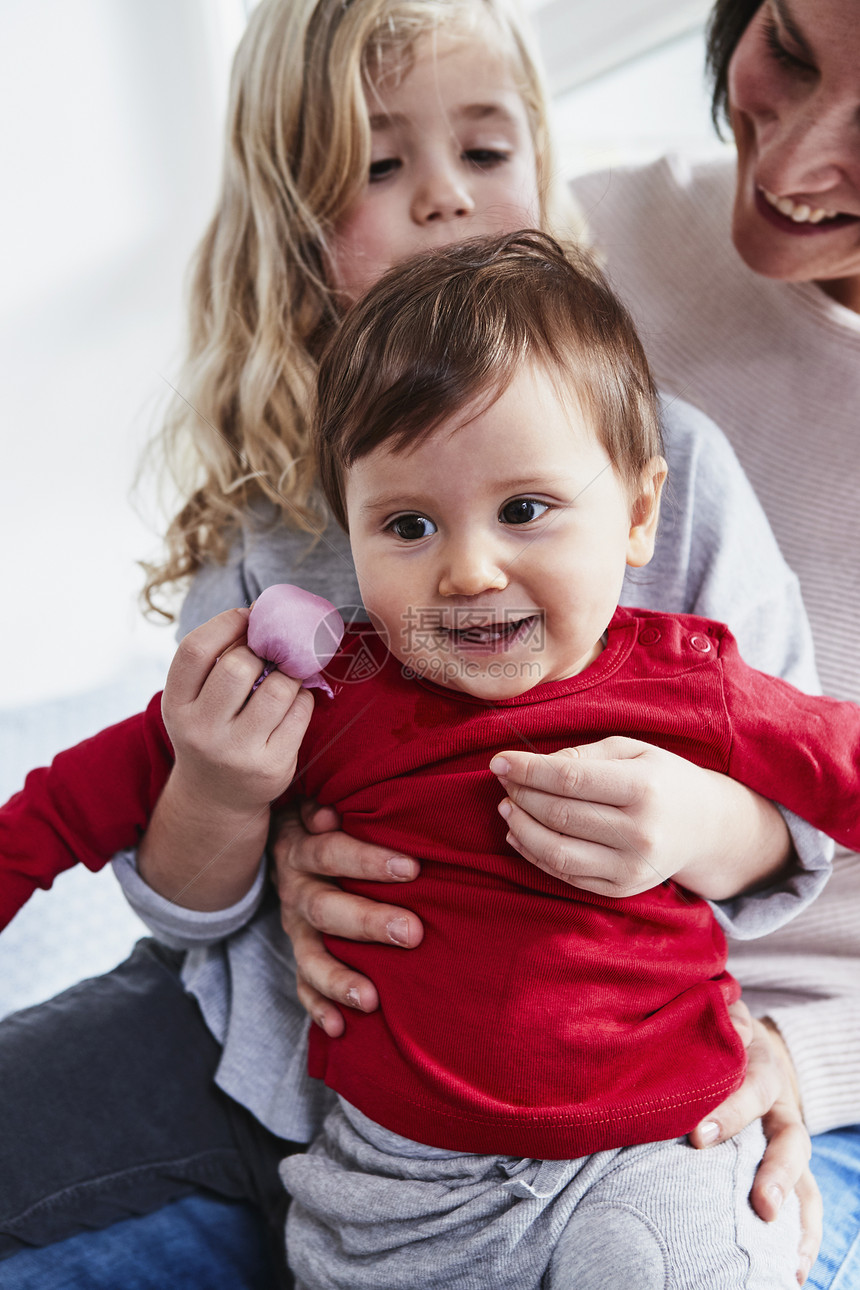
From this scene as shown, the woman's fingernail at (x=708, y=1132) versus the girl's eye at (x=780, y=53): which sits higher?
the girl's eye at (x=780, y=53)

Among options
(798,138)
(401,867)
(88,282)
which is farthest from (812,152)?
(88,282)

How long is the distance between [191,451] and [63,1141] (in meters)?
0.78

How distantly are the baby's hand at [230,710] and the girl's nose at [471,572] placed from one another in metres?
0.15

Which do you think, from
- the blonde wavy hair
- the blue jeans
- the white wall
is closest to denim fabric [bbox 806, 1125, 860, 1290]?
the blue jeans

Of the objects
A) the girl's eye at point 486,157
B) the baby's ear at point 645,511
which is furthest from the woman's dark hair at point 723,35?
the baby's ear at point 645,511

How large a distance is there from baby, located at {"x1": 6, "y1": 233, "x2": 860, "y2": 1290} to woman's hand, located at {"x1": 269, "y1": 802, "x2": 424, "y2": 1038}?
0.05 feet

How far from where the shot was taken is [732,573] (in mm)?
1012

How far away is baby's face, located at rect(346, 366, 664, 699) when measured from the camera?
0.72m

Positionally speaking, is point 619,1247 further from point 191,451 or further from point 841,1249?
point 191,451

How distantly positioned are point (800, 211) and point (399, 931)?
0.82 metres

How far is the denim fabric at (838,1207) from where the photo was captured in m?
0.80

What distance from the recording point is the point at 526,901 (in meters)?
0.76

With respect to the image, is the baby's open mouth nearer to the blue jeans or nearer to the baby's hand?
the baby's hand

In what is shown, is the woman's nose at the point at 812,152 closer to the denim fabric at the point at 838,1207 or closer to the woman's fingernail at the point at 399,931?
the woman's fingernail at the point at 399,931
